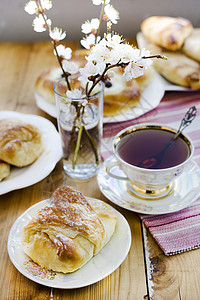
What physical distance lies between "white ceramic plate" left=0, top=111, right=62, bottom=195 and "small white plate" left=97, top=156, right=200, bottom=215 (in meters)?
0.16

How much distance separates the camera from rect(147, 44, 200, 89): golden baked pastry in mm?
1578

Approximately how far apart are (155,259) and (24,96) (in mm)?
968

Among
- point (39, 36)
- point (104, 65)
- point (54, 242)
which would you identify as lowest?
point (39, 36)

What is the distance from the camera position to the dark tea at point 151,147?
3.45 feet

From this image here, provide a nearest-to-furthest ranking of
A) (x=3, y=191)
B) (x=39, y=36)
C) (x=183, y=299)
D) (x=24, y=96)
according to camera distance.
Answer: (x=183, y=299) < (x=3, y=191) < (x=24, y=96) < (x=39, y=36)

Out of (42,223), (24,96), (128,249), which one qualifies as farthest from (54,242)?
(24,96)

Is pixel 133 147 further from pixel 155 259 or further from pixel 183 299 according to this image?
pixel 183 299

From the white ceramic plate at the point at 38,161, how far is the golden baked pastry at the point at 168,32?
74cm

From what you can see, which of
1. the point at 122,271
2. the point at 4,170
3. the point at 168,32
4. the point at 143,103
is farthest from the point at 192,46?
the point at 122,271

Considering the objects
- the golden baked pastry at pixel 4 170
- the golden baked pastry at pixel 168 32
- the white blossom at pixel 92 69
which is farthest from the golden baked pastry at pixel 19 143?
the golden baked pastry at pixel 168 32

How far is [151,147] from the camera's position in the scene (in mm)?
1094

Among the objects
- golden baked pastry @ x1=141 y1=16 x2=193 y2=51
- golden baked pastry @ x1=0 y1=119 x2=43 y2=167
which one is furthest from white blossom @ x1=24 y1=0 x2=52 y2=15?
golden baked pastry @ x1=141 y1=16 x2=193 y2=51

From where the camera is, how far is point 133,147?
110 centimetres

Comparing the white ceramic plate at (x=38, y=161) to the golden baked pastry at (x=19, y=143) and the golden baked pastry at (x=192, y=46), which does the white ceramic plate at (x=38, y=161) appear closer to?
the golden baked pastry at (x=19, y=143)
